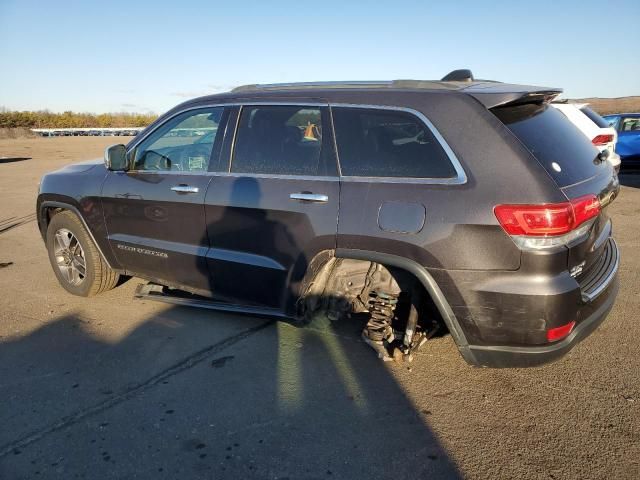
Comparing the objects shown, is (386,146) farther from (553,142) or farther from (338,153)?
(553,142)

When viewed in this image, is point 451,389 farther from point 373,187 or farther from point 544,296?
point 373,187

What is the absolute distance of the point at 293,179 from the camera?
3408 mm

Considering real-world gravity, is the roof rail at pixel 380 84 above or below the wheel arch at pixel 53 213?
above

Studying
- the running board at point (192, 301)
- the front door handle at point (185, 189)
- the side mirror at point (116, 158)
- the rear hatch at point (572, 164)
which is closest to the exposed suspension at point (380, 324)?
the running board at point (192, 301)

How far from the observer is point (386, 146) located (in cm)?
314

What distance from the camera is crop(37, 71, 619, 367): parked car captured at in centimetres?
269

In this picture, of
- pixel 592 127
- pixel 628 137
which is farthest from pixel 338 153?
pixel 628 137

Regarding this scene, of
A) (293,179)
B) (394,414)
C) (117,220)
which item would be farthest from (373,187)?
(117,220)

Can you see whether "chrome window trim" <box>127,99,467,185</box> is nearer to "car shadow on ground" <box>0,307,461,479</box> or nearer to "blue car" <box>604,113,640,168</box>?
"car shadow on ground" <box>0,307,461,479</box>

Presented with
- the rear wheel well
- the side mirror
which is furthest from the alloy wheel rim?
the rear wheel well

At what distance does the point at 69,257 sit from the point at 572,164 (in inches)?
174

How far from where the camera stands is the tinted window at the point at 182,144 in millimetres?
3949

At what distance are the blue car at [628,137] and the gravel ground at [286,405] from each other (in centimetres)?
1228

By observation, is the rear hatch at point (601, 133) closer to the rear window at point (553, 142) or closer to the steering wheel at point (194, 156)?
the rear window at point (553, 142)
